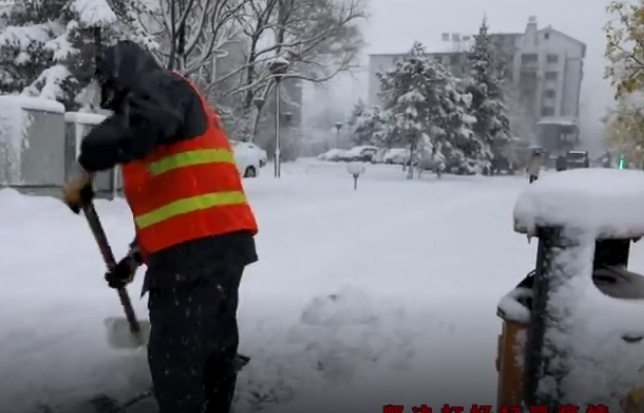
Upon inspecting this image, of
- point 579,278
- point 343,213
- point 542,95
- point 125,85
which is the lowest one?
point 343,213

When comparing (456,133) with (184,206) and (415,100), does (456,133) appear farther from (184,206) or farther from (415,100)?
(184,206)

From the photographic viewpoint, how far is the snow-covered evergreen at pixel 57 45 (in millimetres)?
12727

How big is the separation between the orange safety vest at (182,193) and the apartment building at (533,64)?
30004 mm

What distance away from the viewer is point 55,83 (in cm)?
1288

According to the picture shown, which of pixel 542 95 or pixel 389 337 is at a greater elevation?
pixel 542 95

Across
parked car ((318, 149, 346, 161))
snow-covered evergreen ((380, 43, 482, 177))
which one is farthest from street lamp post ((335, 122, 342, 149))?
snow-covered evergreen ((380, 43, 482, 177))

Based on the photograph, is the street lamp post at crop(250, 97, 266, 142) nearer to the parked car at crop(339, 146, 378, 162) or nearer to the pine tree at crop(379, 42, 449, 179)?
the pine tree at crop(379, 42, 449, 179)

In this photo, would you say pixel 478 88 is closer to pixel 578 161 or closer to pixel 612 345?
pixel 578 161

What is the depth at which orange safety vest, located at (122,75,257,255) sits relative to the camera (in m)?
2.46

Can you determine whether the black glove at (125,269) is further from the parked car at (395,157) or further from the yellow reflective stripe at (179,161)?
the parked car at (395,157)

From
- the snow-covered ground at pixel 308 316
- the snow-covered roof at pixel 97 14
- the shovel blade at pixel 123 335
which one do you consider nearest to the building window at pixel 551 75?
the snow-covered roof at pixel 97 14

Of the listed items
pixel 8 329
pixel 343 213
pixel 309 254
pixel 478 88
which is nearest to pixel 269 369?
pixel 8 329

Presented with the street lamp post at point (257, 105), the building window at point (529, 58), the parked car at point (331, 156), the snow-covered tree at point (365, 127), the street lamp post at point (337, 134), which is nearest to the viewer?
the street lamp post at point (257, 105)

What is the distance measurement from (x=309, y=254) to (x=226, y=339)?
14.1 feet
